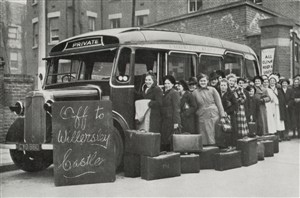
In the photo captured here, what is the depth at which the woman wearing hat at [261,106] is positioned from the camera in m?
10.7

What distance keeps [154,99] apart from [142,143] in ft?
3.11

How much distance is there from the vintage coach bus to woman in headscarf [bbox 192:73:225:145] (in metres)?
0.72

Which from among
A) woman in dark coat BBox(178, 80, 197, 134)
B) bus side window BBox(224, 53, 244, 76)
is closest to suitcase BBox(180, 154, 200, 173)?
woman in dark coat BBox(178, 80, 197, 134)

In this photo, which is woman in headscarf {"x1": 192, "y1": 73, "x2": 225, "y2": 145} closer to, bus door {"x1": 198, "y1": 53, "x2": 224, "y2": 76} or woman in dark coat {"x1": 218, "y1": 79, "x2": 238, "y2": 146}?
woman in dark coat {"x1": 218, "y1": 79, "x2": 238, "y2": 146}

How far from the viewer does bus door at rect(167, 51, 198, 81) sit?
843cm

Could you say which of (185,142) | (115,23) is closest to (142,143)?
(185,142)

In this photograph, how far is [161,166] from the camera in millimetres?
6898

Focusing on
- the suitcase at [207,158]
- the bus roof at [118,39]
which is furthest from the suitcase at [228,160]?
the bus roof at [118,39]

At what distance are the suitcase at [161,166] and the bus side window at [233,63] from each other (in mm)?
3769

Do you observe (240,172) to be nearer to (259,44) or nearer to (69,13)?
(259,44)

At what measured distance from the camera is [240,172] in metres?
7.53

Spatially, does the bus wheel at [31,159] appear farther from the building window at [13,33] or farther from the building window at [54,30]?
the building window at [13,33]

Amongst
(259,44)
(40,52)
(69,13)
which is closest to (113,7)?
(69,13)

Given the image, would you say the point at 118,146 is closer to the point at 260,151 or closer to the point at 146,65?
the point at 146,65
